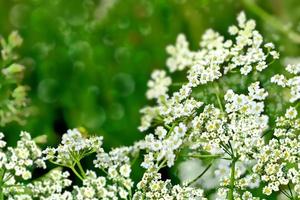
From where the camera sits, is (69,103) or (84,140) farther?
(69,103)

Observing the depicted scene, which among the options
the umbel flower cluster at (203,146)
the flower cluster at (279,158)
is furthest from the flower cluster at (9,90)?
the flower cluster at (279,158)

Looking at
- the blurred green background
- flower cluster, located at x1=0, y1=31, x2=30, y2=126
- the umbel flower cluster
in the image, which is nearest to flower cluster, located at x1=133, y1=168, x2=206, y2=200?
the umbel flower cluster

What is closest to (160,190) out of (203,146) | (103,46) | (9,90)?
(203,146)

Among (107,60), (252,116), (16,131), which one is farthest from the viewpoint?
(107,60)

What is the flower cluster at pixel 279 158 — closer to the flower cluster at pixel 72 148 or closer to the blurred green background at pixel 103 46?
the flower cluster at pixel 72 148

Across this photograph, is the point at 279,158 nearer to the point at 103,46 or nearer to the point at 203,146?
the point at 203,146

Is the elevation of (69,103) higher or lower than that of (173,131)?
higher

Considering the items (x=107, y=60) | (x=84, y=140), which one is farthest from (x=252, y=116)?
(x=107, y=60)

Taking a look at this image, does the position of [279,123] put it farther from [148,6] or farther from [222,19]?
[148,6]

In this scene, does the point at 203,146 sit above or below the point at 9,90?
below
